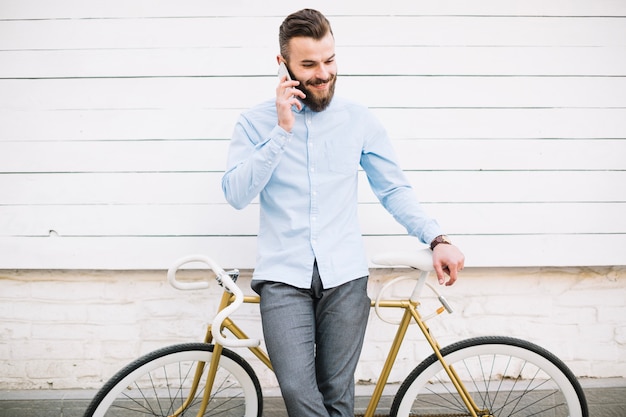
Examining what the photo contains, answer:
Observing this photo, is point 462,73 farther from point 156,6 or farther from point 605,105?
point 156,6

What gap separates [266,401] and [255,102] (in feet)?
5.28

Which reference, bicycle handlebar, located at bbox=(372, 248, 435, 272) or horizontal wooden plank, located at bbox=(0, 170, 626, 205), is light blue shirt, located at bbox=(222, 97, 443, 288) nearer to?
bicycle handlebar, located at bbox=(372, 248, 435, 272)

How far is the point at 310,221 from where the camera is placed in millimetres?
1920

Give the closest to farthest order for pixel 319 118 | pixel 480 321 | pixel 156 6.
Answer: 1. pixel 319 118
2. pixel 156 6
3. pixel 480 321

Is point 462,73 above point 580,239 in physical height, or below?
above

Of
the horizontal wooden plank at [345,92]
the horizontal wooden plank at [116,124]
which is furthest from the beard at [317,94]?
the horizontal wooden plank at [116,124]

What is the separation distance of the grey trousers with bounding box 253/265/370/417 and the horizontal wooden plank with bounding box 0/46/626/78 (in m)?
1.16

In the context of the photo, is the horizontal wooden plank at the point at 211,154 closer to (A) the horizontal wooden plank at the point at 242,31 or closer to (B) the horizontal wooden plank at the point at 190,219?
(B) the horizontal wooden plank at the point at 190,219

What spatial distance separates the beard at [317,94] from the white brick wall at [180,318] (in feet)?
3.60

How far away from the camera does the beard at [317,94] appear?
1861 mm

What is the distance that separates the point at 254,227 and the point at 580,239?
1723 mm

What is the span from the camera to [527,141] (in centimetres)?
253

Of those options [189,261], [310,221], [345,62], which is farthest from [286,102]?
[345,62]

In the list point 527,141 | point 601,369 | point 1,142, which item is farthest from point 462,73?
point 1,142
